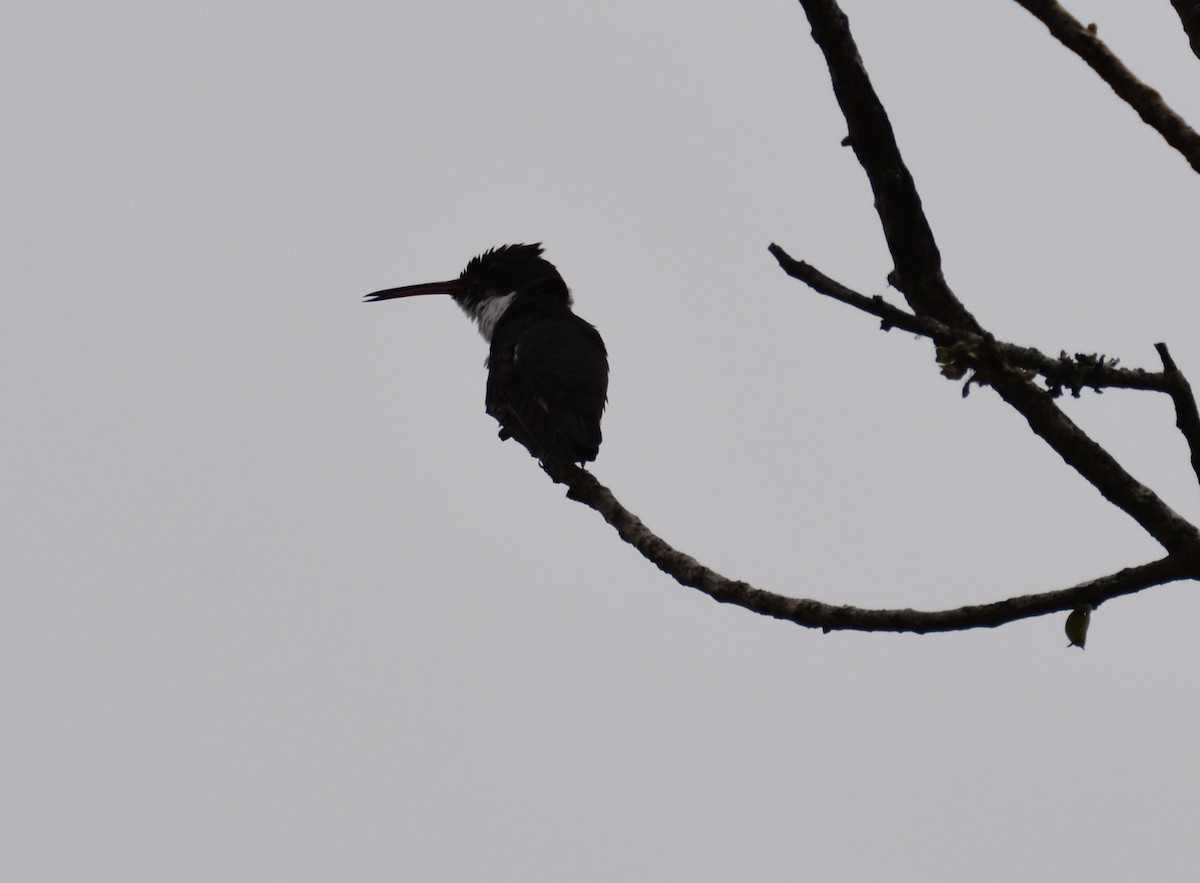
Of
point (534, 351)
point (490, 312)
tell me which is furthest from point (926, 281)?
point (490, 312)

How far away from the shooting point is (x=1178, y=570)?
283 centimetres

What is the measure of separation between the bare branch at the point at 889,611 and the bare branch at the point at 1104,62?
895 mm

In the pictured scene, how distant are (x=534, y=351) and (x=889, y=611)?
5.85 meters

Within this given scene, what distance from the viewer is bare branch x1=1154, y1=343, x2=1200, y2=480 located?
2637 mm

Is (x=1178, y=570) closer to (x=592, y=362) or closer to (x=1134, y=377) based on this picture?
(x=1134, y=377)

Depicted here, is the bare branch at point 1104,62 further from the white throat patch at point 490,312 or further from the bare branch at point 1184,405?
the white throat patch at point 490,312

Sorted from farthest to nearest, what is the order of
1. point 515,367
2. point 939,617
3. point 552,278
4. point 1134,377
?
point 552,278
point 515,367
point 939,617
point 1134,377

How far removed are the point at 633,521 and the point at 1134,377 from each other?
2.19 meters

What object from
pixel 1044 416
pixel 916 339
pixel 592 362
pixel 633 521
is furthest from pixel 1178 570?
pixel 592 362

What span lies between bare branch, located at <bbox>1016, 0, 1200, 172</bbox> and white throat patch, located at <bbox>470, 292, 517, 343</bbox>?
7.87 metres

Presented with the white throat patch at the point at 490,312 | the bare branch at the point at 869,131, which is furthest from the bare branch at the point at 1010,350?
the white throat patch at the point at 490,312

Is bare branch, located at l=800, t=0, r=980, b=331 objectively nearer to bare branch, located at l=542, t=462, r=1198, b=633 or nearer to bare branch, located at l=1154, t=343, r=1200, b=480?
bare branch, located at l=1154, t=343, r=1200, b=480

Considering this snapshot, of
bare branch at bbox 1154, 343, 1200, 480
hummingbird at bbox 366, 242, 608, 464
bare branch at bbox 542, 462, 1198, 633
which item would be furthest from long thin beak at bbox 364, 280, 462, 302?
bare branch at bbox 1154, 343, 1200, 480

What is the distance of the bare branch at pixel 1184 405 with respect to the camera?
8.65 ft
